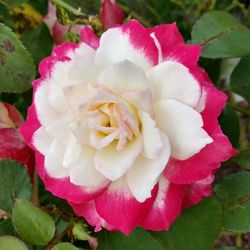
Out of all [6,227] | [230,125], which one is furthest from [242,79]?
[6,227]

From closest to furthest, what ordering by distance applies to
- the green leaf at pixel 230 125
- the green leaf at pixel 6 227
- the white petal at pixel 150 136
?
the white petal at pixel 150 136, the green leaf at pixel 6 227, the green leaf at pixel 230 125

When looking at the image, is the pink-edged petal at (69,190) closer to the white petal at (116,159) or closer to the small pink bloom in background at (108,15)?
the white petal at (116,159)

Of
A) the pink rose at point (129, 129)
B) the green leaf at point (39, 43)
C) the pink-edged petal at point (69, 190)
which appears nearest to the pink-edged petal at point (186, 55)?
the pink rose at point (129, 129)

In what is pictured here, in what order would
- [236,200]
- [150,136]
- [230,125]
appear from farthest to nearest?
[230,125] < [236,200] < [150,136]

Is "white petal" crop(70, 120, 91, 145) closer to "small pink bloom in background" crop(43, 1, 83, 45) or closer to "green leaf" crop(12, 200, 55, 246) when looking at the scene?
"green leaf" crop(12, 200, 55, 246)

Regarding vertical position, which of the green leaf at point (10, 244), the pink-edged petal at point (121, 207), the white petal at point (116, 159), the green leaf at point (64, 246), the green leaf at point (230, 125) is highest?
the white petal at point (116, 159)

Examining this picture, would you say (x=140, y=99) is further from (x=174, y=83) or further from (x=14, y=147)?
(x=14, y=147)
